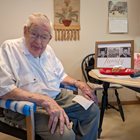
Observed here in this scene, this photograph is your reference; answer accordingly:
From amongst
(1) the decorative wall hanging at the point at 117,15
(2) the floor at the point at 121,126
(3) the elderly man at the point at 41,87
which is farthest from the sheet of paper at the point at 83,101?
(1) the decorative wall hanging at the point at 117,15

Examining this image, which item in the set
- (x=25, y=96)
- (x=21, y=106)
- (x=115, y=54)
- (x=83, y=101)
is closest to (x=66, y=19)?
(x=115, y=54)

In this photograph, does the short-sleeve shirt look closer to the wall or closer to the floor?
the floor

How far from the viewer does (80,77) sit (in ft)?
11.3

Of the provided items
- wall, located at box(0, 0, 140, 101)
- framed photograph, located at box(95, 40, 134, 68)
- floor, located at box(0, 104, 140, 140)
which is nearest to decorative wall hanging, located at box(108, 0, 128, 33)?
wall, located at box(0, 0, 140, 101)

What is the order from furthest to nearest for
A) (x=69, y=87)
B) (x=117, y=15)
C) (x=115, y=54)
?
(x=117, y=15)
(x=115, y=54)
(x=69, y=87)

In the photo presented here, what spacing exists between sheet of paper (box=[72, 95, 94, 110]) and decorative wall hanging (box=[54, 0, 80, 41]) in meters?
1.63

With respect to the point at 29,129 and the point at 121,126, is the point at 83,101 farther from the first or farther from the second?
the point at 121,126

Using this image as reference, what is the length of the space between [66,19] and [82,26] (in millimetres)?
248

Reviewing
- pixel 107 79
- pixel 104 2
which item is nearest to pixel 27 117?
pixel 107 79

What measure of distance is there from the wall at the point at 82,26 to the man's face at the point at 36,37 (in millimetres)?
1531

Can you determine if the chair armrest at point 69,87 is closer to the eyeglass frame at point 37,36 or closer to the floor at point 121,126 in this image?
the eyeglass frame at point 37,36

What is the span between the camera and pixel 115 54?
2107mm

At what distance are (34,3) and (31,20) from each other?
159cm

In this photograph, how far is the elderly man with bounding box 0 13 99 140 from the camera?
1488 millimetres
